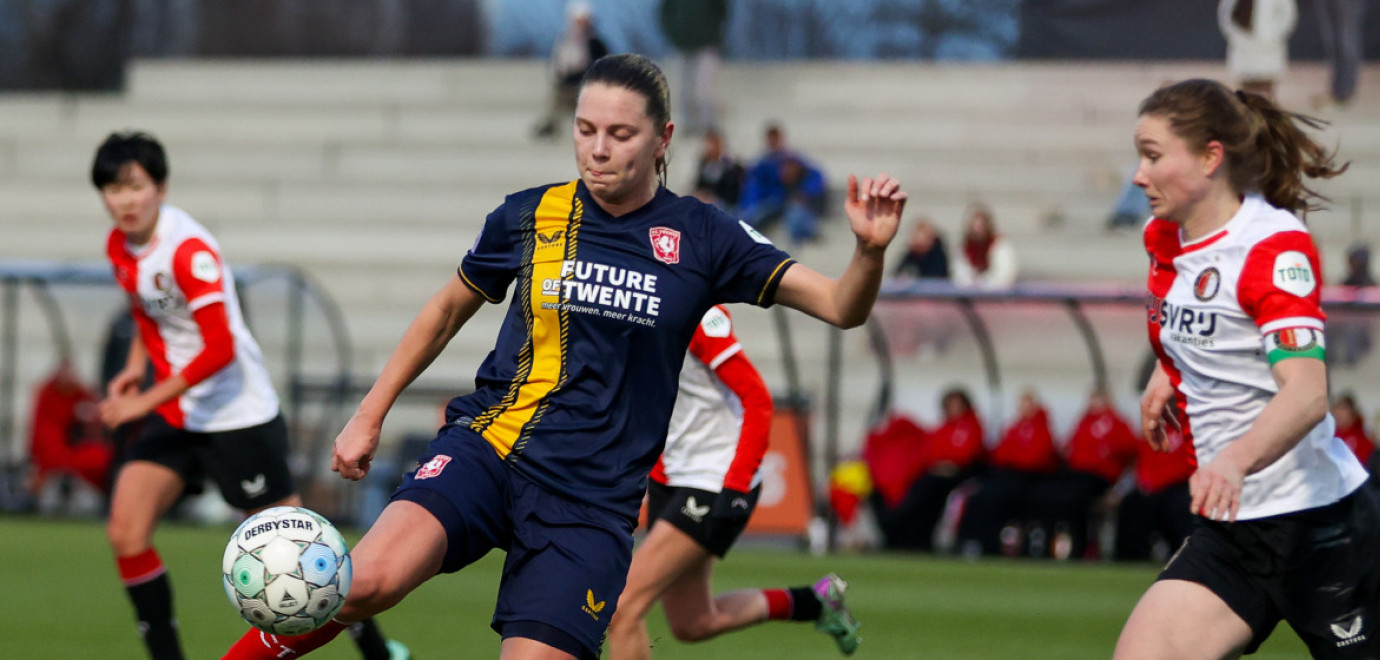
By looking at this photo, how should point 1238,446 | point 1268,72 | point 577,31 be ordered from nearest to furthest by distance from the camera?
point 1238,446 → point 1268,72 → point 577,31

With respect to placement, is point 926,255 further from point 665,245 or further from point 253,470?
point 665,245

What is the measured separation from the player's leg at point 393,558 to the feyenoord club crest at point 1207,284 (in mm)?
2038

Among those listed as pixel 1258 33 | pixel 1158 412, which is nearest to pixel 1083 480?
pixel 1258 33

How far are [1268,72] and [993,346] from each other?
4175mm

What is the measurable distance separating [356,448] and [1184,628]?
2.16 metres

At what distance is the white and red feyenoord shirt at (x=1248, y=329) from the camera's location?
4348 mm

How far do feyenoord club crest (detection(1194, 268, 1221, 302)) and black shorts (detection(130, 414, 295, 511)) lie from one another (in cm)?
391

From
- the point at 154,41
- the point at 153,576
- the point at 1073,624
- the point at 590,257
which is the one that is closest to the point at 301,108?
the point at 154,41

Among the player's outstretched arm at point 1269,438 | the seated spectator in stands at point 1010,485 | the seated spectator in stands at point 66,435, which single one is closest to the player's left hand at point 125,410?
the player's outstretched arm at point 1269,438

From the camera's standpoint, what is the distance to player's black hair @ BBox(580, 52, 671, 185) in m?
4.56

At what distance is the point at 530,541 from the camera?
453 centimetres

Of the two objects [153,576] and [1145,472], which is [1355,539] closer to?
[153,576]

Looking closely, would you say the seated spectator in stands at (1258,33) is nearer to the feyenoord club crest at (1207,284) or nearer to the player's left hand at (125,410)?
the player's left hand at (125,410)

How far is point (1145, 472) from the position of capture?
14.1 m
